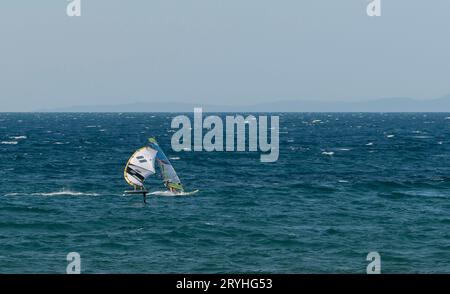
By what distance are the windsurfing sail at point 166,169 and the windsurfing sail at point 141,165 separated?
1.93 feet

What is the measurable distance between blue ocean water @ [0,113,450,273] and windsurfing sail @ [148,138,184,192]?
2275 mm

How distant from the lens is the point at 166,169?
58938mm

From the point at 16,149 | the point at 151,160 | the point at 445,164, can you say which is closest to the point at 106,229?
the point at 151,160

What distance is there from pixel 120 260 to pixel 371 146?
11118cm

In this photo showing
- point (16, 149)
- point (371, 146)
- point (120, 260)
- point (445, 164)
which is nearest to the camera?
point (120, 260)

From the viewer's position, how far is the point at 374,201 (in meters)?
63.3

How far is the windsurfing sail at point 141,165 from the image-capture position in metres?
54.7

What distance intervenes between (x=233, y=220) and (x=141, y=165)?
31.2 feet
